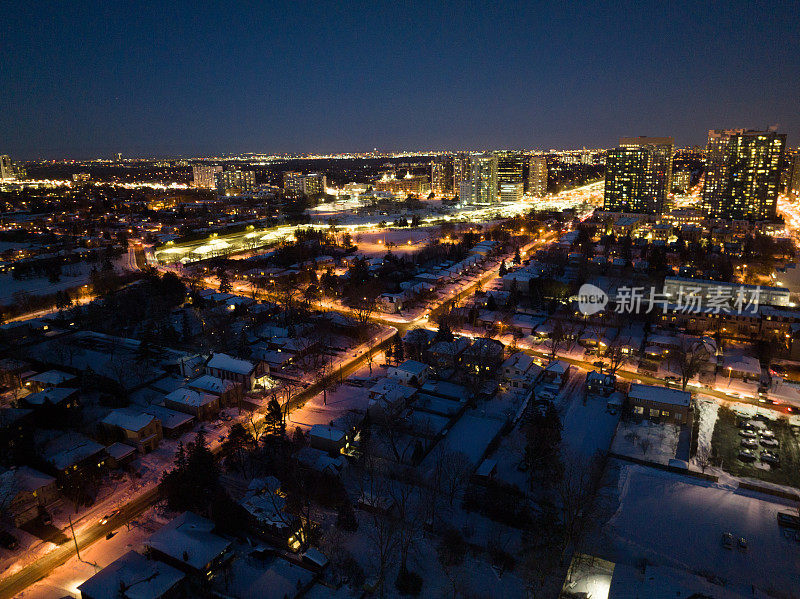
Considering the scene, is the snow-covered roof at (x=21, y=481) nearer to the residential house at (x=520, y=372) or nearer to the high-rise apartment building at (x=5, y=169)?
the residential house at (x=520, y=372)

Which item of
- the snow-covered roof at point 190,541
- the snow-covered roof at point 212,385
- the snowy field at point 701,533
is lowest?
the snowy field at point 701,533

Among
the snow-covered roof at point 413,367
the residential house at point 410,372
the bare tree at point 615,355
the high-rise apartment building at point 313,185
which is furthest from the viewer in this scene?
the high-rise apartment building at point 313,185

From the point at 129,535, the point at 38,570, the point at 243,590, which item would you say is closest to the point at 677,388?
the point at 243,590

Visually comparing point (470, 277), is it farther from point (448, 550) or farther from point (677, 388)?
point (448, 550)

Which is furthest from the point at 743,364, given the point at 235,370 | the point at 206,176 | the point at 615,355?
the point at 206,176

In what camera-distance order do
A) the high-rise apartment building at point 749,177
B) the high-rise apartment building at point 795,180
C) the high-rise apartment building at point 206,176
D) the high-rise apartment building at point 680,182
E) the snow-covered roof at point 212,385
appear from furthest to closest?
the high-rise apartment building at point 206,176 → the high-rise apartment building at point 680,182 → the high-rise apartment building at point 795,180 → the high-rise apartment building at point 749,177 → the snow-covered roof at point 212,385

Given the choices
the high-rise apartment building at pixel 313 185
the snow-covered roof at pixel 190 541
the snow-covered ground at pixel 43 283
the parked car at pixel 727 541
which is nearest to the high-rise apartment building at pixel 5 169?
the high-rise apartment building at pixel 313 185

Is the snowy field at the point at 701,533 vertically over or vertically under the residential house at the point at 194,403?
under
